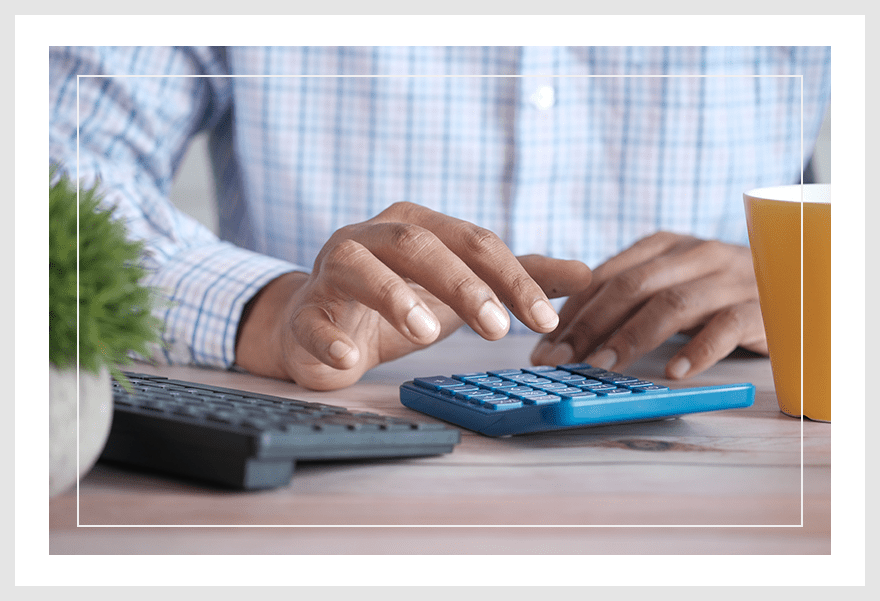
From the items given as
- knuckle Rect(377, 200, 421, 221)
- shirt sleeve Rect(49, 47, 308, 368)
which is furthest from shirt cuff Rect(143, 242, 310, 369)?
knuckle Rect(377, 200, 421, 221)

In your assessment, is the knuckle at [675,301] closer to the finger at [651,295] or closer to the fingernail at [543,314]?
the finger at [651,295]

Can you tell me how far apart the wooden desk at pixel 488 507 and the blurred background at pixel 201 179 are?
12 cm

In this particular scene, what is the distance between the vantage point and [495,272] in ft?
1.15

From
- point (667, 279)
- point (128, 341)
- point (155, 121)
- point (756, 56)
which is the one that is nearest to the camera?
point (128, 341)

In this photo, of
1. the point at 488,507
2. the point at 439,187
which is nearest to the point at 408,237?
the point at 488,507

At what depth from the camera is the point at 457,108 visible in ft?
1.96

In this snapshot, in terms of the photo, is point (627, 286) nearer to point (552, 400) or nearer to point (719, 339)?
point (719, 339)

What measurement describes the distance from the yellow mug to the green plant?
240 mm

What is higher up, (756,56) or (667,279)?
(756,56)

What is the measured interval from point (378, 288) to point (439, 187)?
278 millimetres

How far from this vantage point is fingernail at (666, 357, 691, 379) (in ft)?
1.47

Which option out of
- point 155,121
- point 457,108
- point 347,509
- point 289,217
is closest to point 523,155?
point 457,108

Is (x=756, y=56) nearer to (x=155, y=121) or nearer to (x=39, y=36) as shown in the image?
(x=39, y=36)

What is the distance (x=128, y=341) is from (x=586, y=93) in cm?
42
